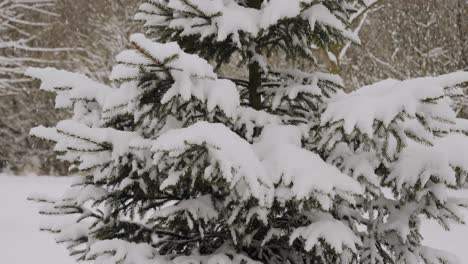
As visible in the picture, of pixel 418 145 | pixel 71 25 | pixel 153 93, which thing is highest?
pixel 153 93

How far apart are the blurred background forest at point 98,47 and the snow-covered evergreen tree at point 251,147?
18.8 ft

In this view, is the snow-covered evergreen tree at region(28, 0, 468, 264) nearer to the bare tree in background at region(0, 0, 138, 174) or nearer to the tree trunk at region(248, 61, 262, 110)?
the tree trunk at region(248, 61, 262, 110)

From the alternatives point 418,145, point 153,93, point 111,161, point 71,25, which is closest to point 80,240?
point 111,161

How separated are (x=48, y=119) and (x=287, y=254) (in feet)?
56.9

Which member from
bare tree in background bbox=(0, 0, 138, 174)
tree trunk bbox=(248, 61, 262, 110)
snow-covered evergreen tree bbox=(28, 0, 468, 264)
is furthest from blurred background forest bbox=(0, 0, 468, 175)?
snow-covered evergreen tree bbox=(28, 0, 468, 264)

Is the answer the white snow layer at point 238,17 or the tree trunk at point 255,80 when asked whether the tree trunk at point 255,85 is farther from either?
the white snow layer at point 238,17

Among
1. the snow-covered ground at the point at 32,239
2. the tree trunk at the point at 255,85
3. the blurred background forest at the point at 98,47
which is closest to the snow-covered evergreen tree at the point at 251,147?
the tree trunk at the point at 255,85

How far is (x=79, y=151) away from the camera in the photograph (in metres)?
2.81

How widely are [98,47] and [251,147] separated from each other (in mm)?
16403

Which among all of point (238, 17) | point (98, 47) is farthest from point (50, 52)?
point (238, 17)

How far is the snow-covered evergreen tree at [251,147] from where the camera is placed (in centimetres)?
244

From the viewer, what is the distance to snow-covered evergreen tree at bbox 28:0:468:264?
2439mm

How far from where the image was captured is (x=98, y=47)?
18219mm

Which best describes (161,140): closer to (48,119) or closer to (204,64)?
(204,64)
